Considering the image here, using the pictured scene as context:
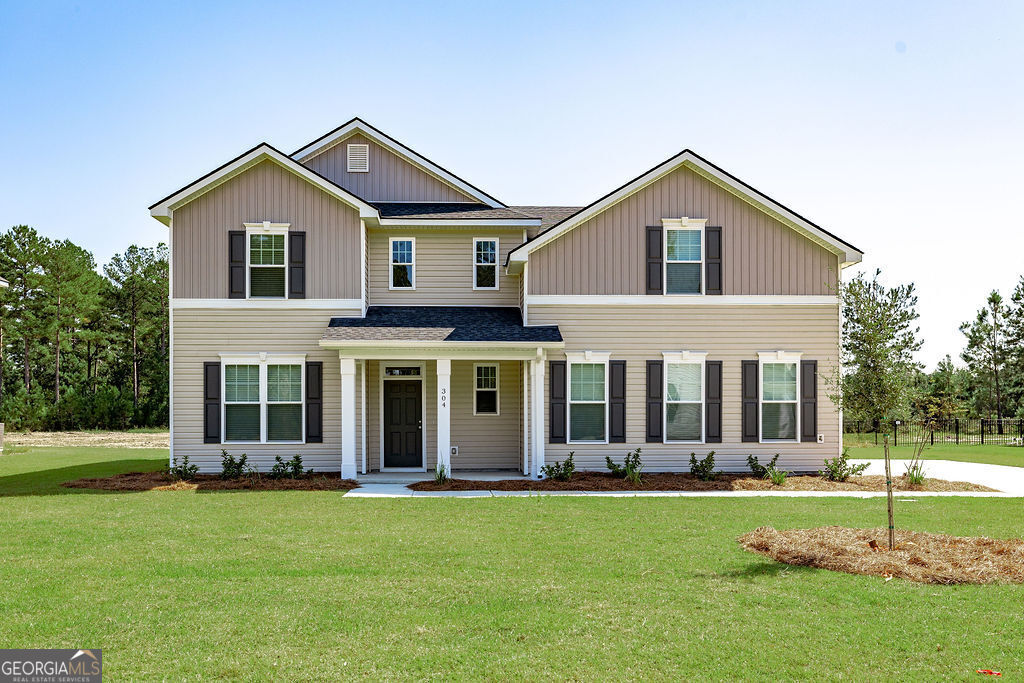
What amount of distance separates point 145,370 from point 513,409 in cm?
3836

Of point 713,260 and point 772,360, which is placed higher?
point 713,260

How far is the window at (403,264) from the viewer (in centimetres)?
1950

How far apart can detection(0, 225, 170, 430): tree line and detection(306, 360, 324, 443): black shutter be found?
2542cm

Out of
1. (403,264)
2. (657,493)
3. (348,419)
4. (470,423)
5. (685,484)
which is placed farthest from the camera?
(403,264)

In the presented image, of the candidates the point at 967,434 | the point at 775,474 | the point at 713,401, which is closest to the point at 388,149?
the point at 713,401

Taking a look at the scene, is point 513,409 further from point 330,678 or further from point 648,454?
point 330,678

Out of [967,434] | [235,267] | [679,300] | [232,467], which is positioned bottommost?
[967,434]

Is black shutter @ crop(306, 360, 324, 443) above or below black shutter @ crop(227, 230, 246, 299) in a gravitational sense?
below

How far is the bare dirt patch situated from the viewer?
2948 centimetres

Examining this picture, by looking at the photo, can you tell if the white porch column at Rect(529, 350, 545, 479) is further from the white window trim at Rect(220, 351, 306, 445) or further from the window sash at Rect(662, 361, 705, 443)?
the white window trim at Rect(220, 351, 306, 445)

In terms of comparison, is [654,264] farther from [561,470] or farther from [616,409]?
[561,470]

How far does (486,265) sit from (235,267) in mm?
5951

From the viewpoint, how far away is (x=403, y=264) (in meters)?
19.5

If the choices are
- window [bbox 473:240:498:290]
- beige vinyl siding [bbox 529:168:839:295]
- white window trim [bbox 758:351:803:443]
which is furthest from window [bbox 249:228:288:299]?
white window trim [bbox 758:351:803:443]
